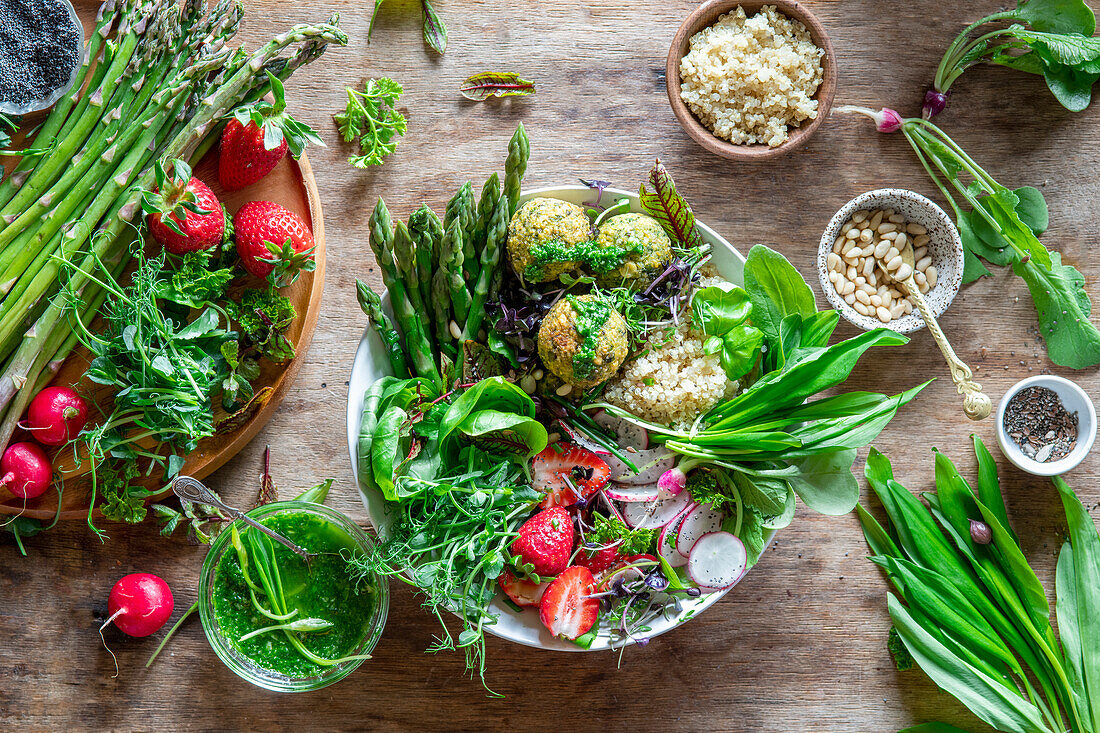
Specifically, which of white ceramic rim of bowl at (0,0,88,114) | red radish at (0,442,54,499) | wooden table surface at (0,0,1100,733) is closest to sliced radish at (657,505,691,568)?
wooden table surface at (0,0,1100,733)

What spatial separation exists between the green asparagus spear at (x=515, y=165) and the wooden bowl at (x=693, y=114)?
0.38m

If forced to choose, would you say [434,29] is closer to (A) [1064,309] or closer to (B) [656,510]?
(B) [656,510]

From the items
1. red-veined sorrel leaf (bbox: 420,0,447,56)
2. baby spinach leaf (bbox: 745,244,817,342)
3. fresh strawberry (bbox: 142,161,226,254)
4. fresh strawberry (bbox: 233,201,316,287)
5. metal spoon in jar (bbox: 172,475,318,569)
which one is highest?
red-veined sorrel leaf (bbox: 420,0,447,56)

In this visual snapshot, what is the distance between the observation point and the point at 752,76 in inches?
68.7

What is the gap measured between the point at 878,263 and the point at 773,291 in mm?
399

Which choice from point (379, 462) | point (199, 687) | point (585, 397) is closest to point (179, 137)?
point (379, 462)

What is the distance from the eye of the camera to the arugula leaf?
1.82m

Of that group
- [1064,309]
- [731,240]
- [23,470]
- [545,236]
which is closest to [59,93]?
[23,470]

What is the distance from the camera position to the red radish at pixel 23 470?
1.69m

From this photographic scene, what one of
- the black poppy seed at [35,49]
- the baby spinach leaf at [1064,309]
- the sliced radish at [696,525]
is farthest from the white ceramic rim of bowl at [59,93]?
the baby spinach leaf at [1064,309]

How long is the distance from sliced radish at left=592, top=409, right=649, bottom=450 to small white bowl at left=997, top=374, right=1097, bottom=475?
0.91m

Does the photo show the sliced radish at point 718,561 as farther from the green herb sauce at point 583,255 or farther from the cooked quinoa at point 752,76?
the cooked quinoa at point 752,76

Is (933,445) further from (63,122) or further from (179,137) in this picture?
(63,122)

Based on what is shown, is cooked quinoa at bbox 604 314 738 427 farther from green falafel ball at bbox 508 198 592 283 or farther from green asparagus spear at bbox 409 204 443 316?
green asparagus spear at bbox 409 204 443 316
